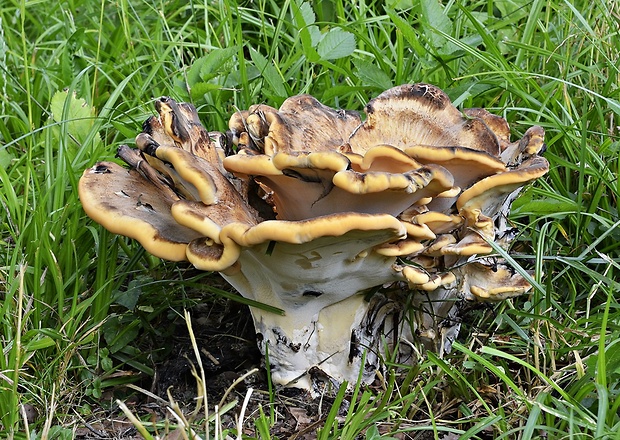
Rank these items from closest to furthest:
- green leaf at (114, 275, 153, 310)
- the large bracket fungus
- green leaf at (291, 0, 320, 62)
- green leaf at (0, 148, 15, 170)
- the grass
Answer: the large bracket fungus → the grass → green leaf at (114, 275, 153, 310) → green leaf at (291, 0, 320, 62) → green leaf at (0, 148, 15, 170)

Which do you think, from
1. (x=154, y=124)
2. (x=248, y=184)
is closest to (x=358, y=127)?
(x=248, y=184)

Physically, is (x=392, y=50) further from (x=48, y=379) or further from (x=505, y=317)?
(x=48, y=379)

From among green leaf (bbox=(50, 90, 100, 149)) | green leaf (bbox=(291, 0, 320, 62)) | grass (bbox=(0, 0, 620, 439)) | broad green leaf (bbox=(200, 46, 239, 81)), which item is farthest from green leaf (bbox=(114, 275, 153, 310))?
green leaf (bbox=(291, 0, 320, 62))

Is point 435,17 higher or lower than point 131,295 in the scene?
higher

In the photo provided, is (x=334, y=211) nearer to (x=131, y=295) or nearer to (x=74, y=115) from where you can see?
(x=131, y=295)

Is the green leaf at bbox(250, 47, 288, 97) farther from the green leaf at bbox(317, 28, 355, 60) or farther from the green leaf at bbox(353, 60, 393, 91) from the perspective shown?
the green leaf at bbox(353, 60, 393, 91)

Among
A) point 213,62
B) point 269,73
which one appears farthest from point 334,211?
point 213,62
